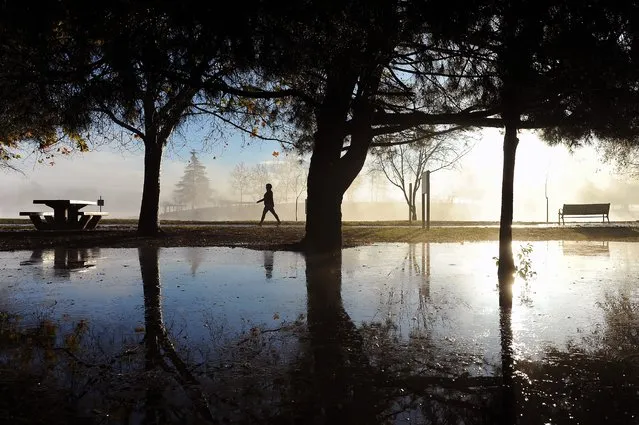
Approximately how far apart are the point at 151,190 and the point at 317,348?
42.9 feet

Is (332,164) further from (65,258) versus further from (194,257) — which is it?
(65,258)

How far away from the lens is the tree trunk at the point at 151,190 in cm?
1551

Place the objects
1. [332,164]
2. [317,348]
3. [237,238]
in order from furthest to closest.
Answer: [237,238] → [332,164] → [317,348]

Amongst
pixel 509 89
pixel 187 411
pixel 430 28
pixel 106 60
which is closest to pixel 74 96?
pixel 106 60

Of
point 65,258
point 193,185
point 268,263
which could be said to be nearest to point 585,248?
point 268,263

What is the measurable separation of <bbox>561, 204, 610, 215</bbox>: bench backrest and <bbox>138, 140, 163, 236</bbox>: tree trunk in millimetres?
17712

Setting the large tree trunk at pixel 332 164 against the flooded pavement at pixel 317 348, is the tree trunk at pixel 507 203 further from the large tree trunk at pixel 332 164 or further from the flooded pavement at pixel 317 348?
the large tree trunk at pixel 332 164

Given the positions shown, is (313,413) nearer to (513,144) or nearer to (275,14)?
(275,14)

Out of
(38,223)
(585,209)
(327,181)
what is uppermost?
(327,181)

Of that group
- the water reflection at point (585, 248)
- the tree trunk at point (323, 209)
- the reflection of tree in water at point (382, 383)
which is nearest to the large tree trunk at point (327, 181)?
the tree trunk at point (323, 209)

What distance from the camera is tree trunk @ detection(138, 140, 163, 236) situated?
1551 centimetres

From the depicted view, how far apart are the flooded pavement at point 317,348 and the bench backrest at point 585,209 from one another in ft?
56.4

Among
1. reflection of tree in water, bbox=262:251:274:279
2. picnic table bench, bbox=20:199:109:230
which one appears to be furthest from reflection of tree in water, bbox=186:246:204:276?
picnic table bench, bbox=20:199:109:230

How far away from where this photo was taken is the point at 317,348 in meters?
3.84
